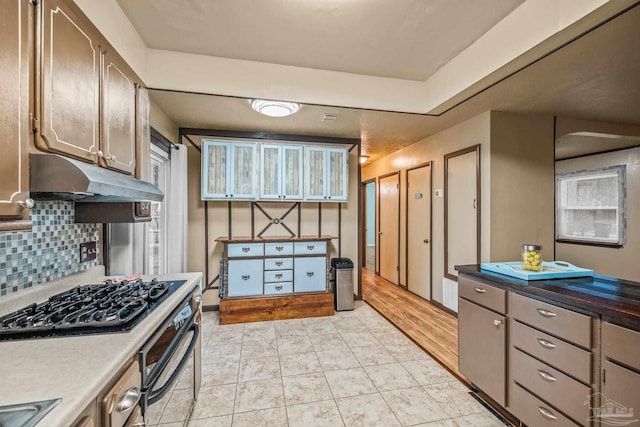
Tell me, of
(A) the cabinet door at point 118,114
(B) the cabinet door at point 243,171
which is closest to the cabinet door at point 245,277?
(B) the cabinet door at point 243,171

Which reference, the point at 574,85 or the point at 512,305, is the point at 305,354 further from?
the point at 574,85

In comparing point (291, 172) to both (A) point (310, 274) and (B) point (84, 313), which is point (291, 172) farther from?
(B) point (84, 313)

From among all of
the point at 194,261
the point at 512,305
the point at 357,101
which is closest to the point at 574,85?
the point at 357,101

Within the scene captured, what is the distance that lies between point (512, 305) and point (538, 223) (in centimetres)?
213

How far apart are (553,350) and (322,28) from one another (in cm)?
249

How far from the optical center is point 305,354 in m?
2.77

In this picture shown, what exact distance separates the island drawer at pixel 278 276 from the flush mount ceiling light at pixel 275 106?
1953 mm

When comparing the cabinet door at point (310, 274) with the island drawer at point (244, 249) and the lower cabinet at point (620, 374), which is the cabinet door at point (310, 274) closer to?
the island drawer at point (244, 249)

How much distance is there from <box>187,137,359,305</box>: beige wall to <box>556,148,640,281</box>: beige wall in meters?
4.09

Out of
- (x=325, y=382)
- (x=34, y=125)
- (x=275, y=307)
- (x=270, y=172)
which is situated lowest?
(x=325, y=382)

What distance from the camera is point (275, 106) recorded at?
277cm

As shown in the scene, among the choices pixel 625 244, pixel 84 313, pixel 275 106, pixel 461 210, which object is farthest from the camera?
pixel 625 244

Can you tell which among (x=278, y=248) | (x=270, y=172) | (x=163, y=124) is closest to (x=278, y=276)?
(x=278, y=248)

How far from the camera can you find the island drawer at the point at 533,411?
150cm
